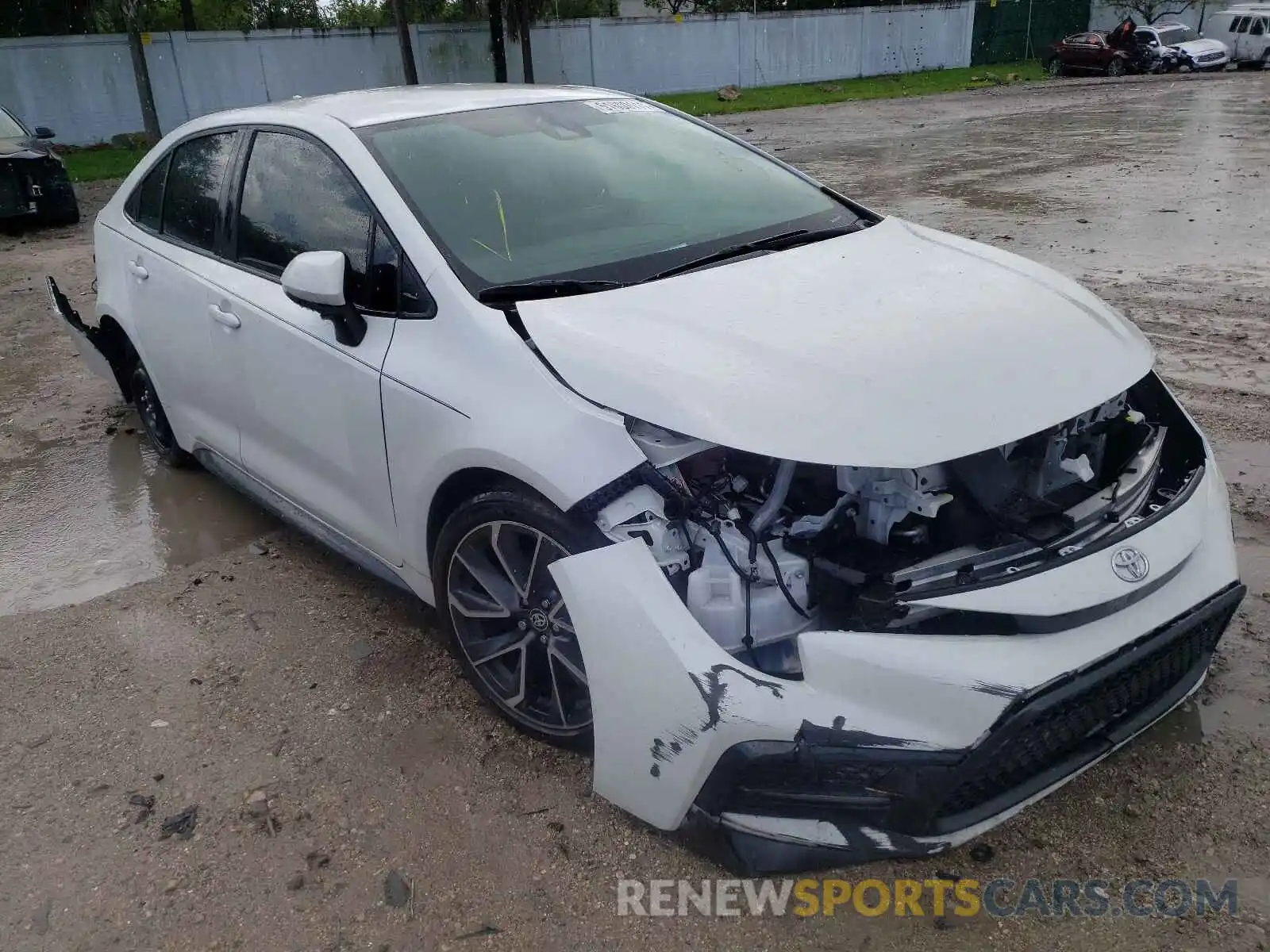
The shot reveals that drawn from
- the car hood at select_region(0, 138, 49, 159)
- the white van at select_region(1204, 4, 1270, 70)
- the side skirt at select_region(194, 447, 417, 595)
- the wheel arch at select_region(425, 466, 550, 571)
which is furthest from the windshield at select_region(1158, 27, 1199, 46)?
the wheel arch at select_region(425, 466, 550, 571)

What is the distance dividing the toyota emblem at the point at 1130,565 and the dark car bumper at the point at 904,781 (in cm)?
13

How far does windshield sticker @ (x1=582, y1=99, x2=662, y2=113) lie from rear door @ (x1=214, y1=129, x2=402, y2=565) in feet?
3.41

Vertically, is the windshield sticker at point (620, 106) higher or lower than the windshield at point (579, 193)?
higher

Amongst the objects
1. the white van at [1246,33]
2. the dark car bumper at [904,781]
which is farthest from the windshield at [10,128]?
the white van at [1246,33]

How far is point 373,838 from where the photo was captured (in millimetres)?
2533

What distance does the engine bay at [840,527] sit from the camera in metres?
2.18

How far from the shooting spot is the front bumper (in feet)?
→ 6.56

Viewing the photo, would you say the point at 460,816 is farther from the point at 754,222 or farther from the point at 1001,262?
the point at 1001,262

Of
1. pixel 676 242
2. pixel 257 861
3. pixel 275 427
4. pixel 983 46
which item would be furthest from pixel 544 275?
pixel 983 46

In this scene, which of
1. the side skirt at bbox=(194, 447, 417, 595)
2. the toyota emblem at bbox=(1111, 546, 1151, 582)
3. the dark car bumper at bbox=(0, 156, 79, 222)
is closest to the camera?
the toyota emblem at bbox=(1111, 546, 1151, 582)

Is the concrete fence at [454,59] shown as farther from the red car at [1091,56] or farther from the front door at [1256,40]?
the front door at [1256,40]

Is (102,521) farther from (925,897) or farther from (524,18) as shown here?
(524,18)

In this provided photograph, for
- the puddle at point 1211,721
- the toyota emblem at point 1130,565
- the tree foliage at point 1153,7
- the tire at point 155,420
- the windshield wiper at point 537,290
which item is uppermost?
the tree foliage at point 1153,7

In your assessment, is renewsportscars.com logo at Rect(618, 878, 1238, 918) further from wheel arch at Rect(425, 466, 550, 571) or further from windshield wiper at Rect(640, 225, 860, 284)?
windshield wiper at Rect(640, 225, 860, 284)
